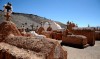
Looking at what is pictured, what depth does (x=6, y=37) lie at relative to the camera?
7125 millimetres

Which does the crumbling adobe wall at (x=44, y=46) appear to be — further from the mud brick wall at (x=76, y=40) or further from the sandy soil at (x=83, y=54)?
the mud brick wall at (x=76, y=40)

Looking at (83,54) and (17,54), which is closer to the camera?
(17,54)

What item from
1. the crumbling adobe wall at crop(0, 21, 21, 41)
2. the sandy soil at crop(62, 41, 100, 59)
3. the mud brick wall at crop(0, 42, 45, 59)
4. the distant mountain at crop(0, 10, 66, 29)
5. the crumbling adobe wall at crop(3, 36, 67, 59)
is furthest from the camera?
the distant mountain at crop(0, 10, 66, 29)

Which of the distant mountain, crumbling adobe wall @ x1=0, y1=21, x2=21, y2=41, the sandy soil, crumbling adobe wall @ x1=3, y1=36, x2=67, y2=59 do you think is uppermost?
the distant mountain

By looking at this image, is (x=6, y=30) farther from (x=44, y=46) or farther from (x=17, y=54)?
(x=44, y=46)

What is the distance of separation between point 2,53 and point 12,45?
657 mm

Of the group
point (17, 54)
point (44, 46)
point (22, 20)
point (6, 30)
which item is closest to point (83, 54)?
point (6, 30)

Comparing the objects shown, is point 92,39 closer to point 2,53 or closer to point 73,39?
point 73,39

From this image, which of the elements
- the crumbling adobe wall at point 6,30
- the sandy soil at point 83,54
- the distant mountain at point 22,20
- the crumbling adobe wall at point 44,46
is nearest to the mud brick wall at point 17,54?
the crumbling adobe wall at point 44,46

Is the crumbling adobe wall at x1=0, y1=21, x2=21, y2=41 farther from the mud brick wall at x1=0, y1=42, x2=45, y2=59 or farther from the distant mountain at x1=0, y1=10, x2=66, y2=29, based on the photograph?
the distant mountain at x1=0, y1=10, x2=66, y2=29

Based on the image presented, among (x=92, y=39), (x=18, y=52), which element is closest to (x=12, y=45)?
(x=18, y=52)

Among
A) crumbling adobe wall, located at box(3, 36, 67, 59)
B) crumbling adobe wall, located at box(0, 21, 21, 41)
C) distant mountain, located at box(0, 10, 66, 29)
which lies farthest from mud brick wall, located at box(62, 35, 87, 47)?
distant mountain, located at box(0, 10, 66, 29)

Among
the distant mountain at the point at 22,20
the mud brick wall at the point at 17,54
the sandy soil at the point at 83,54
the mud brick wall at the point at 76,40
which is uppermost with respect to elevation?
the distant mountain at the point at 22,20

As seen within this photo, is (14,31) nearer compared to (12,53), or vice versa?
(12,53)
